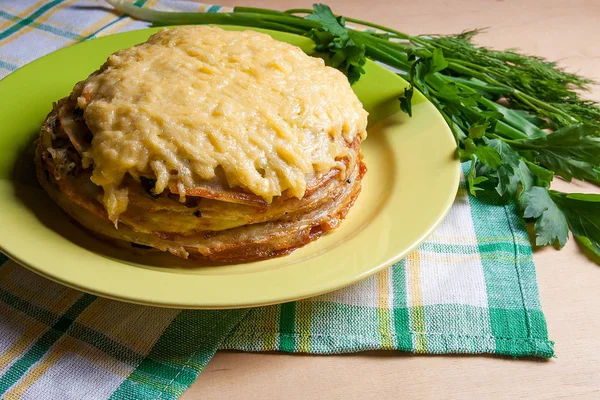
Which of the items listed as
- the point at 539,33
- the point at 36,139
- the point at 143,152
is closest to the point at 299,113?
the point at 143,152

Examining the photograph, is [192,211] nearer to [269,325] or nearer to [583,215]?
[269,325]

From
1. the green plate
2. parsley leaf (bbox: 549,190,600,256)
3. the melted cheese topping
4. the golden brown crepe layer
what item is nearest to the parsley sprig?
parsley leaf (bbox: 549,190,600,256)

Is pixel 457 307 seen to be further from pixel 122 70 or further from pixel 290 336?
pixel 122 70

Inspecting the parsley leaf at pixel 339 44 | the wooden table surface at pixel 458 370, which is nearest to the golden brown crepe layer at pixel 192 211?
the wooden table surface at pixel 458 370

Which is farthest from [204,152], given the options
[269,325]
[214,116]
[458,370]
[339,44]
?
[339,44]

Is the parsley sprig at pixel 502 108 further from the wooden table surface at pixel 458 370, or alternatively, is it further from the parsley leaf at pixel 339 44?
the wooden table surface at pixel 458 370

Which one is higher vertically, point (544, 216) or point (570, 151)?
point (570, 151)
